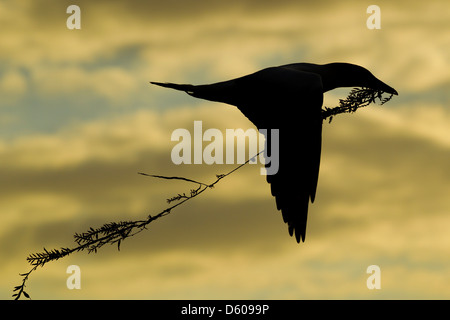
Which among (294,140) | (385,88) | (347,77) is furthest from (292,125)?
(385,88)

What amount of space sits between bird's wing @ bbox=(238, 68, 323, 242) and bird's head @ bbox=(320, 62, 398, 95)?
375mm

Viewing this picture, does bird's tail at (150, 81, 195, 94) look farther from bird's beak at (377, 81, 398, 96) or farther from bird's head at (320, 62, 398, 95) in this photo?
bird's beak at (377, 81, 398, 96)

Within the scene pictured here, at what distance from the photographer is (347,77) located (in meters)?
3.64

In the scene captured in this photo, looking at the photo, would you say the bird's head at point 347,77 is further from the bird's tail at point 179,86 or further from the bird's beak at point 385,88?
the bird's tail at point 179,86

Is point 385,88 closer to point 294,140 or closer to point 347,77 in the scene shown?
point 347,77

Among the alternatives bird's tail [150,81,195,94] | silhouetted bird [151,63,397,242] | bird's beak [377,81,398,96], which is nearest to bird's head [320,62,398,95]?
bird's beak [377,81,398,96]

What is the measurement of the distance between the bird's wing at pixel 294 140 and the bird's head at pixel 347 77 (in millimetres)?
375

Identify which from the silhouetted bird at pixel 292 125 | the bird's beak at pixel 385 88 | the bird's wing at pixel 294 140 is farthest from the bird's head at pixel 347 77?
the bird's wing at pixel 294 140

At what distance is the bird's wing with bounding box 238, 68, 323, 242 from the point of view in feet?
10.4

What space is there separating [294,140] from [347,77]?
0.68 metres
